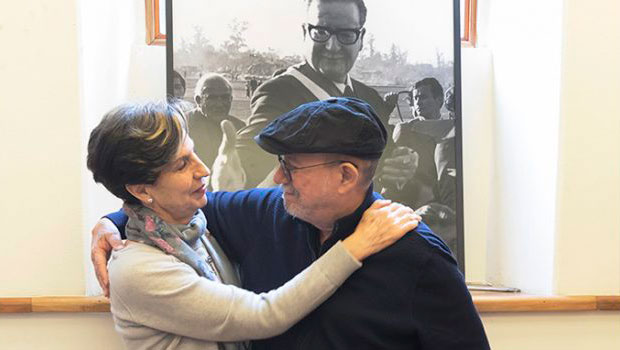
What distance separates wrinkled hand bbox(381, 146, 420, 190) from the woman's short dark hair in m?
0.91

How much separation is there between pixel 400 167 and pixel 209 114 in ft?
2.33

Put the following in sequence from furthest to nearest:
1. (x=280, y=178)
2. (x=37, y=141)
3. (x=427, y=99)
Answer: (x=427, y=99) < (x=37, y=141) < (x=280, y=178)

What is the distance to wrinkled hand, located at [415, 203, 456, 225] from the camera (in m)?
2.09

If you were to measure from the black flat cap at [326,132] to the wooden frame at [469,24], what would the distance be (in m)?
1.20

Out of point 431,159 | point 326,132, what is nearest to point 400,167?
point 431,159

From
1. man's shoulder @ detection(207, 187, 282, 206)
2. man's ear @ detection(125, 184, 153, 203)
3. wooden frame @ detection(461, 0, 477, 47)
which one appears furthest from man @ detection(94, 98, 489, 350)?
wooden frame @ detection(461, 0, 477, 47)

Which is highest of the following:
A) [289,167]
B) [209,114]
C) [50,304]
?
[209,114]

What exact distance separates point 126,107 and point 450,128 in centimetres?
121

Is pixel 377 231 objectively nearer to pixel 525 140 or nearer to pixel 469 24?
pixel 525 140

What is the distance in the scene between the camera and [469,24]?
2.37 meters

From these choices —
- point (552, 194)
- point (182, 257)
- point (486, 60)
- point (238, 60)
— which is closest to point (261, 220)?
point (182, 257)

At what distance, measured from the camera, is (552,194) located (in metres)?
1.93

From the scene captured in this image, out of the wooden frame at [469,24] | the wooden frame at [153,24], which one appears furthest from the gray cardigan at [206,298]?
the wooden frame at [469,24]

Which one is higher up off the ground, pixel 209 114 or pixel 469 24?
pixel 469 24
